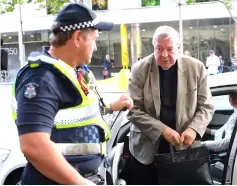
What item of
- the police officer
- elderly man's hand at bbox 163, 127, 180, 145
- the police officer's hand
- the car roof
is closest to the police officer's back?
the police officer

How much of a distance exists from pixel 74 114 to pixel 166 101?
1.37m

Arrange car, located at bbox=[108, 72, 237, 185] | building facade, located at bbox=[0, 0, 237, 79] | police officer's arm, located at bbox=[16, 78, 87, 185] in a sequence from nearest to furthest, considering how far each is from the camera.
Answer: police officer's arm, located at bbox=[16, 78, 87, 185]
car, located at bbox=[108, 72, 237, 185]
building facade, located at bbox=[0, 0, 237, 79]

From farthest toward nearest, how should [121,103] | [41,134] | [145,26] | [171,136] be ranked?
[145,26] → [171,136] → [121,103] → [41,134]

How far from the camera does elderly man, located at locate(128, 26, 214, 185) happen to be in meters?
3.00

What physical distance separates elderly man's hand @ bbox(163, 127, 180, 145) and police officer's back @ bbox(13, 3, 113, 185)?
3.37ft

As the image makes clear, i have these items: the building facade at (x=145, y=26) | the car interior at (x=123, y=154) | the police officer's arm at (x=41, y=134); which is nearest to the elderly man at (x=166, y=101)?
the car interior at (x=123, y=154)

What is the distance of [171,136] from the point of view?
295cm

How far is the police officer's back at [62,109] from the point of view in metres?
1.65

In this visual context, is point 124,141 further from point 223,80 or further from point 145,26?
point 145,26

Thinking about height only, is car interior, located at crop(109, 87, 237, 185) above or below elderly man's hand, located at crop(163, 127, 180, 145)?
below

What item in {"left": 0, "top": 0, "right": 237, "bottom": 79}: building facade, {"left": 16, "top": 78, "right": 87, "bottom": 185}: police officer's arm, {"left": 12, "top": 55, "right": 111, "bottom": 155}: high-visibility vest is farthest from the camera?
{"left": 0, "top": 0, "right": 237, "bottom": 79}: building facade

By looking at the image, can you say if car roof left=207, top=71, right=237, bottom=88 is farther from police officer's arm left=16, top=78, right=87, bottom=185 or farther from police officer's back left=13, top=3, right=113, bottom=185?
police officer's arm left=16, top=78, right=87, bottom=185

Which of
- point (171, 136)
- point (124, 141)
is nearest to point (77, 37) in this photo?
point (171, 136)

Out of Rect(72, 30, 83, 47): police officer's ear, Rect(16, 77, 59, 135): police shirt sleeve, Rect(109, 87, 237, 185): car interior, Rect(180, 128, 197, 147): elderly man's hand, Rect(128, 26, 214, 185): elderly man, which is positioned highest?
Rect(72, 30, 83, 47): police officer's ear
